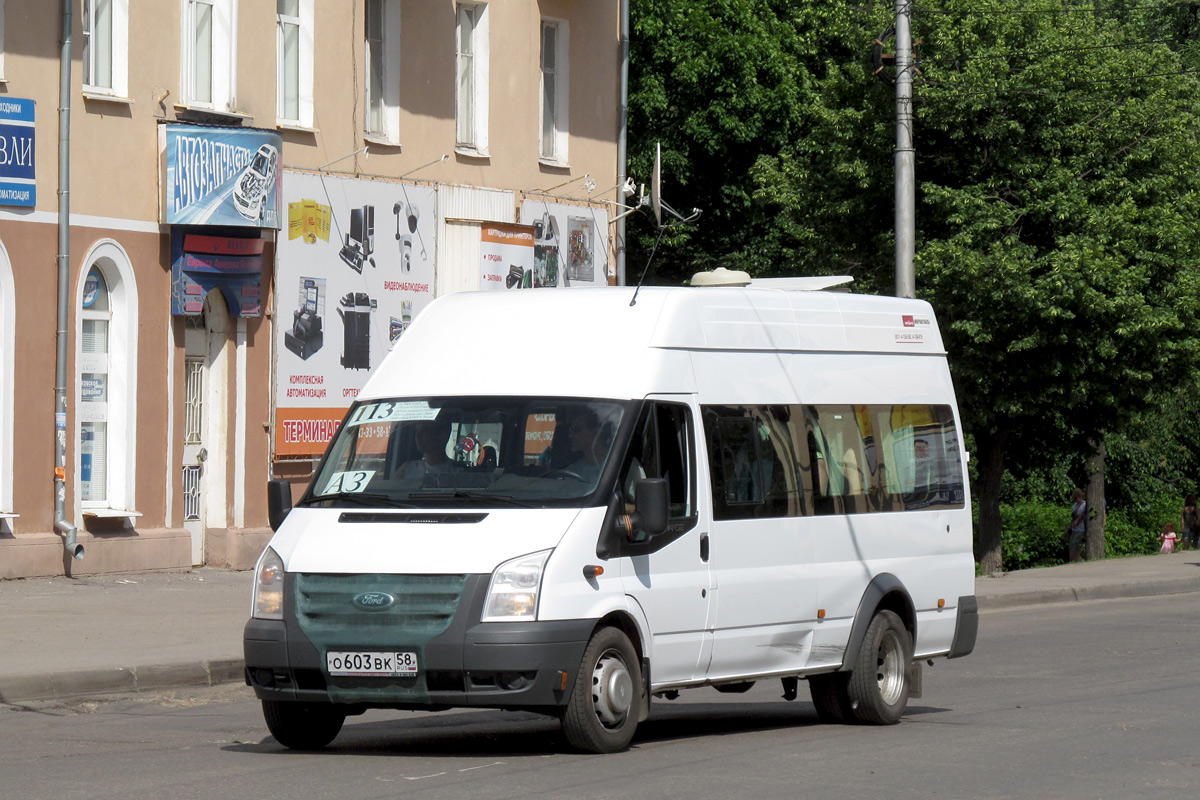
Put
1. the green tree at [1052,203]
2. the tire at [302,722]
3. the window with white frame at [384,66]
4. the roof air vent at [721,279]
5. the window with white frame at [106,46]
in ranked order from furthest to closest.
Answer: the green tree at [1052,203] → the window with white frame at [384,66] → the window with white frame at [106,46] → the roof air vent at [721,279] → the tire at [302,722]

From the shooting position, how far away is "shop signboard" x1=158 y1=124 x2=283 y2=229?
2080cm

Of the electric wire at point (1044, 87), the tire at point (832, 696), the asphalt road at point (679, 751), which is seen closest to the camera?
the asphalt road at point (679, 751)

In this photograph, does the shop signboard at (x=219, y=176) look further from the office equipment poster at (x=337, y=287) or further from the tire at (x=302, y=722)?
the tire at (x=302, y=722)

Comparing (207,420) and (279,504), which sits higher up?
(207,420)

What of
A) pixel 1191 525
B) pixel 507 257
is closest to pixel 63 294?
pixel 507 257

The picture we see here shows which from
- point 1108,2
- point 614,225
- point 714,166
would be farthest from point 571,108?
point 1108,2

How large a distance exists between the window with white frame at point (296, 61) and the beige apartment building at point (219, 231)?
37 millimetres

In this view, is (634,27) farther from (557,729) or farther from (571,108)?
(557,729)

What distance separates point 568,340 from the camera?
10.1 metres

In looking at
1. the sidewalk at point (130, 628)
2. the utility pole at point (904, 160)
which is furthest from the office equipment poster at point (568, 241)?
the sidewalk at point (130, 628)

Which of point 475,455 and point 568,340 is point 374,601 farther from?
point 568,340

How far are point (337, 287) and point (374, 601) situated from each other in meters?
14.6

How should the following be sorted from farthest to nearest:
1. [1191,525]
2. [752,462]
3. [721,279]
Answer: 1. [1191,525]
2. [721,279]
3. [752,462]

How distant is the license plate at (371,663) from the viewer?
9000 millimetres
